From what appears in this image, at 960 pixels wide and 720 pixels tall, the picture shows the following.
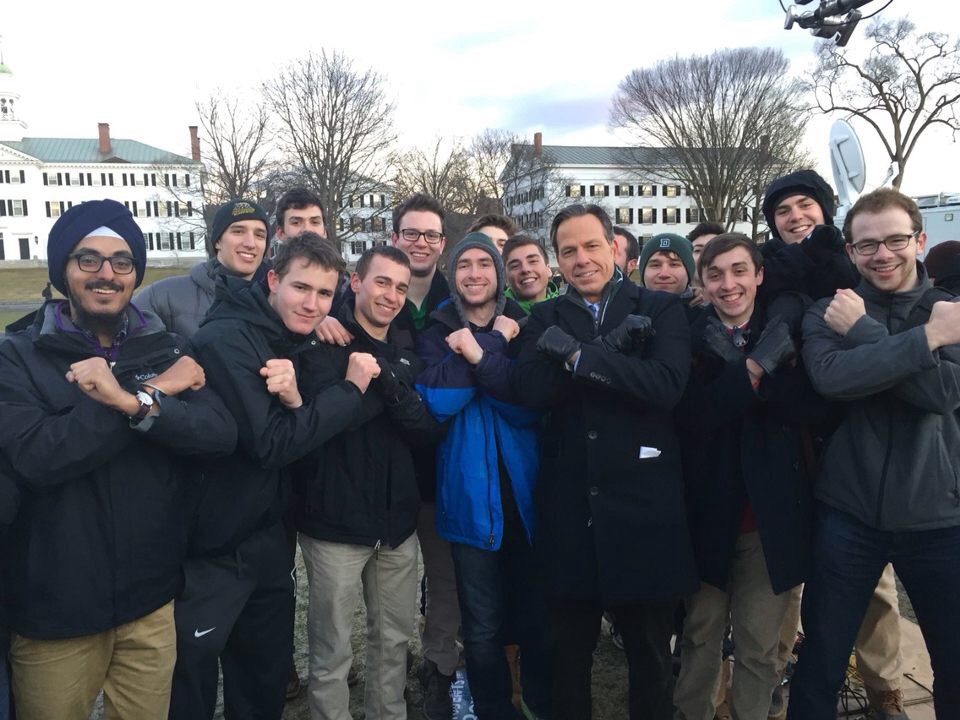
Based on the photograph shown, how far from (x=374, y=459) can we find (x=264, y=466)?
56 centimetres

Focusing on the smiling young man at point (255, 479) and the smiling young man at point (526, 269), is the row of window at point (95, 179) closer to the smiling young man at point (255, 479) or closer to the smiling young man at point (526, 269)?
the smiling young man at point (526, 269)

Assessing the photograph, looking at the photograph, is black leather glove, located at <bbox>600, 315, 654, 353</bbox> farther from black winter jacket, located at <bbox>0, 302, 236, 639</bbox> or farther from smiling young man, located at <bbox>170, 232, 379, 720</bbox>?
black winter jacket, located at <bbox>0, 302, 236, 639</bbox>

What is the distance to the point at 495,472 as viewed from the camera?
323cm

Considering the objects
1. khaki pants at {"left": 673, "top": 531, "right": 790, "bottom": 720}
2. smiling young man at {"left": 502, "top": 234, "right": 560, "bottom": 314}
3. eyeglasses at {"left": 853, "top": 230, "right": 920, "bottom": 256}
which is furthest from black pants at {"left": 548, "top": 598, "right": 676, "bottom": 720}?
smiling young man at {"left": 502, "top": 234, "right": 560, "bottom": 314}

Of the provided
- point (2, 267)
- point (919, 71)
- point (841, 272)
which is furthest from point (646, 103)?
point (2, 267)

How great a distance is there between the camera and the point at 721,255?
123 inches

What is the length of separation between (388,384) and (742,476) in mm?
1681

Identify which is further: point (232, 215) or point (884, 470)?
point (232, 215)

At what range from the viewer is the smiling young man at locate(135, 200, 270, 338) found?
13.8 ft

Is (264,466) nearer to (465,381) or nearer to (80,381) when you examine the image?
(80,381)

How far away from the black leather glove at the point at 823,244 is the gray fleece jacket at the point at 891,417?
33 cm

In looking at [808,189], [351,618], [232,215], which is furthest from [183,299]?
[808,189]

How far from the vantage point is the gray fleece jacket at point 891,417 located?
2.56m

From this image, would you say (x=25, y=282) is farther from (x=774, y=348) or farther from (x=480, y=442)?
(x=774, y=348)
